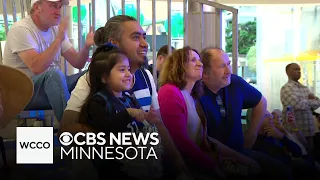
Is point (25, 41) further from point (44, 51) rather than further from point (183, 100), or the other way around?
point (183, 100)

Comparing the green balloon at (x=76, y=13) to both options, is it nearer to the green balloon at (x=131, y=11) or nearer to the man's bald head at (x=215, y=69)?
the green balloon at (x=131, y=11)

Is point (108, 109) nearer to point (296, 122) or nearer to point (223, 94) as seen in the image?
point (223, 94)

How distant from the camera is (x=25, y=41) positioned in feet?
3.59

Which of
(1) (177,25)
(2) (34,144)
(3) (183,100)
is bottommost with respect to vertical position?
(2) (34,144)

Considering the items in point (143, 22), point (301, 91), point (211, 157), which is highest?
point (143, 22)

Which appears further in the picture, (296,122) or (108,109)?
(296,122)

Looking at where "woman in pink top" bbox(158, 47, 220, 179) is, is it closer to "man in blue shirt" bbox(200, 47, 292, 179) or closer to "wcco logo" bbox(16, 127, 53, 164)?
"man in blue shirt" bbox(200, 47, 292, 179)

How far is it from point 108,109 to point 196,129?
11.9 inches

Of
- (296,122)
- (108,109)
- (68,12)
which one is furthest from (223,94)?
(68,12)

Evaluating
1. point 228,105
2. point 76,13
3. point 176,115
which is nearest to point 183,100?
point 176,115

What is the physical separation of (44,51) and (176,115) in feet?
1.43

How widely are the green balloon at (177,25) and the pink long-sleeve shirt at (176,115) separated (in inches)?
6.9

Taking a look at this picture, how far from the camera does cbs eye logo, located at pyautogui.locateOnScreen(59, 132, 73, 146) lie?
3.35 feet

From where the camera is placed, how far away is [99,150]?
105cm
